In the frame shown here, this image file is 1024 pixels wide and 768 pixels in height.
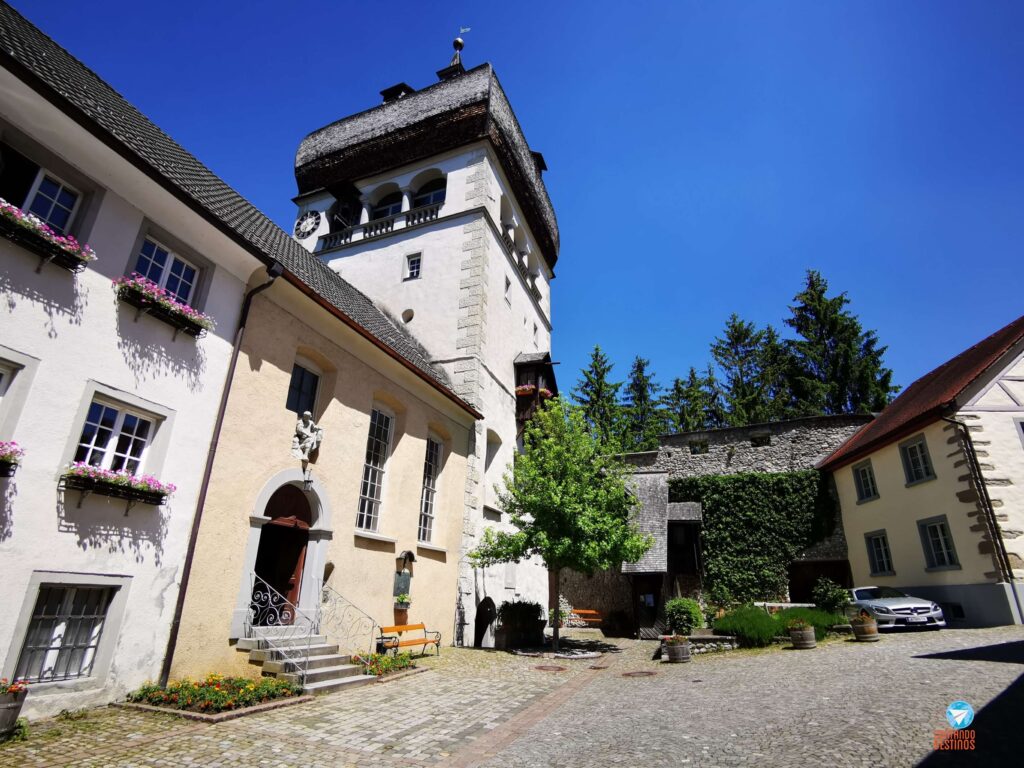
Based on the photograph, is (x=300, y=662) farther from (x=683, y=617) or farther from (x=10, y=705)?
(x=683, y=617)

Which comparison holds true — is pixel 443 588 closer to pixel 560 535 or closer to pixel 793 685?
pixel 560 535

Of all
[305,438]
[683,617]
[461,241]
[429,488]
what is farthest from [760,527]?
[305,438]

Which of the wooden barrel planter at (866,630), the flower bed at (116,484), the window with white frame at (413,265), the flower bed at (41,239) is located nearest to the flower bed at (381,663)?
the flower bed at (116,484)

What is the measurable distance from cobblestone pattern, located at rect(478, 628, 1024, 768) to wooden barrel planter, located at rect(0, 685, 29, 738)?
4408 mm

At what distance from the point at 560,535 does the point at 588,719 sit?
7222 millimetres

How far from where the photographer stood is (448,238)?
1853 centimetres

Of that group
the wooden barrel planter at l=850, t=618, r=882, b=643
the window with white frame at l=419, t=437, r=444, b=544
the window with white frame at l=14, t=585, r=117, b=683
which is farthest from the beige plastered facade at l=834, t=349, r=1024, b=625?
the window with white frame at l=14, t=585, r=117, b=683

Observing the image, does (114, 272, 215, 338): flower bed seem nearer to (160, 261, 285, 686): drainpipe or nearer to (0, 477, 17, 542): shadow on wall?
(160, 261, 285, 686): drainpipe

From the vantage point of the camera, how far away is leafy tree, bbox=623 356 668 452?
1441 inches

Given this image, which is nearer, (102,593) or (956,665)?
(102,593)

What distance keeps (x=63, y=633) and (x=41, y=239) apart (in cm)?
443

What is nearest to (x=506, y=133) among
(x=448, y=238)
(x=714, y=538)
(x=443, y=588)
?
(x=448, y=238)

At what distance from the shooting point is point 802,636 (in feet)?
39.3

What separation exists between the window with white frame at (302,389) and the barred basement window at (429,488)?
402cm
